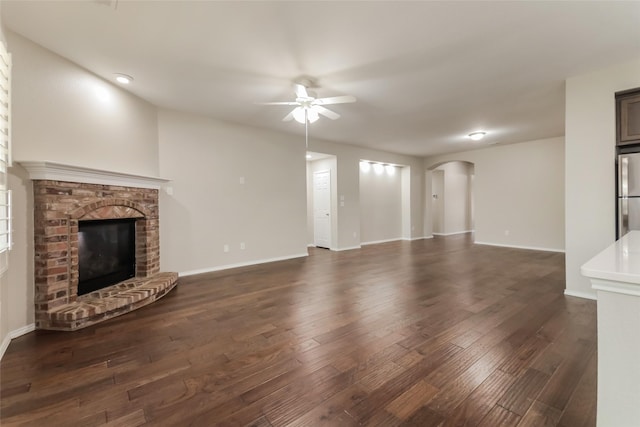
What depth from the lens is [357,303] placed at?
9.66 feet

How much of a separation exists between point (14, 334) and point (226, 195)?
9.57 feet

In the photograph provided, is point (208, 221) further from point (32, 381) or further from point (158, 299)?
point (32, 381)

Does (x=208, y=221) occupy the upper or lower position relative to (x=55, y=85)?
lower

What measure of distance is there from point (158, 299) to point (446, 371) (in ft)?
10.3

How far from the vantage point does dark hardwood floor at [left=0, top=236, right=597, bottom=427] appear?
140cm

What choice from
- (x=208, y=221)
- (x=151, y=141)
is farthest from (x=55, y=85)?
(x=208, y=221)

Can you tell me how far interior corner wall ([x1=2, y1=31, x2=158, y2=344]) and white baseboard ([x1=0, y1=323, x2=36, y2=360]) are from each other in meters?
0.02

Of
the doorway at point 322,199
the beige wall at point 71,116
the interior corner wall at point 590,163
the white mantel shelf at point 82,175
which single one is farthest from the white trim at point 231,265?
the interior corner wall at point 590,163

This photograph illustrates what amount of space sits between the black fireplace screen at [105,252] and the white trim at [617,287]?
4.08 meters

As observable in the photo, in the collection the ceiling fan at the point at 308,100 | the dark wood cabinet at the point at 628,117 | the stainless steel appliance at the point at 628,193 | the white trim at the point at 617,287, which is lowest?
the white trim at the point at 617,287

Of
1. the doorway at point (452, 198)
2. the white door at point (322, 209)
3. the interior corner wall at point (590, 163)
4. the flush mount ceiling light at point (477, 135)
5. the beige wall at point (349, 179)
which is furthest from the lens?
the doorway at point (452, 198)

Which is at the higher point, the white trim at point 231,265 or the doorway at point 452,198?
the doorway at point 452,198

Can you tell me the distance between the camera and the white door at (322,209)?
671 centimetres

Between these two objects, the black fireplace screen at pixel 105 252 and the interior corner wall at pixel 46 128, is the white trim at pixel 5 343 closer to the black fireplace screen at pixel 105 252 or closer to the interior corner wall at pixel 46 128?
the interior corner wall at pixel 46 128
